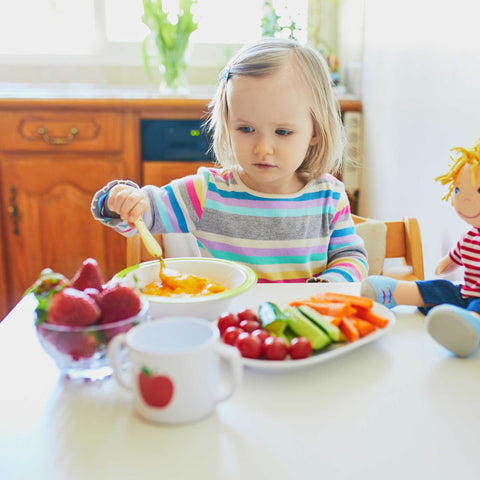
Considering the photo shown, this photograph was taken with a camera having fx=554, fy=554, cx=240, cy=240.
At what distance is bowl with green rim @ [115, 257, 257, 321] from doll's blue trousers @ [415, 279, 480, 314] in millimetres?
245

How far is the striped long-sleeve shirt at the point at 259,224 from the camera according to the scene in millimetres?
1180

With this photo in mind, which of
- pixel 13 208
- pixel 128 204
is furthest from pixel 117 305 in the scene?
pixel 13 208

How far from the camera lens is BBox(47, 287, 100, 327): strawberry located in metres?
0.54

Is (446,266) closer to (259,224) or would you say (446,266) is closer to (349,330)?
(349,330)

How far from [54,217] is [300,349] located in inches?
74.4

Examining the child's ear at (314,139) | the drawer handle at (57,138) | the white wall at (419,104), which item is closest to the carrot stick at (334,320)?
the child's ear at (314,139)

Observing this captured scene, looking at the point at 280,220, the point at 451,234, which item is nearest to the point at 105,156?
the point at 280,220

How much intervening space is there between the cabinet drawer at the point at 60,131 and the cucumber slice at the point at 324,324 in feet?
5.61

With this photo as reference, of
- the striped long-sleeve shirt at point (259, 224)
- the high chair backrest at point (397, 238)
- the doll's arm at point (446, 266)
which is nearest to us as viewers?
the doll's arm at point (446, 266)

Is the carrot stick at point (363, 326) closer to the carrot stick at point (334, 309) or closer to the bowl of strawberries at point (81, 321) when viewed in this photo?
the carrot stick at point (334, 309)

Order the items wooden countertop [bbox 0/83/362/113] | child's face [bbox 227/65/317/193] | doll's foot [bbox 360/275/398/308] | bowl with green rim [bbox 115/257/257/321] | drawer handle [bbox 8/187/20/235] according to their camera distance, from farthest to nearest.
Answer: drawer handle [bbox 8/187/20/235] → wooden countertop [bbox 0/83/362/113] → child's face [bbox 227/65/317/193] → doll's foot [bbox 360/275/398/308] → bowl with green rim [bbox 115/257/257/321]

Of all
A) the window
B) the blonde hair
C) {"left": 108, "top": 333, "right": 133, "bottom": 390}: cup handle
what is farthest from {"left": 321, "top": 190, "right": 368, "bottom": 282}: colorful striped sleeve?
the window

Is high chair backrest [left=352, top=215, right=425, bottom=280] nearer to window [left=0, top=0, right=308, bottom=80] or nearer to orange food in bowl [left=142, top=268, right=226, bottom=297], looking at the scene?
orange food in bowl [left=142, top=268, right=226, bottom=297]

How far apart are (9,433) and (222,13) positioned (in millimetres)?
2615
